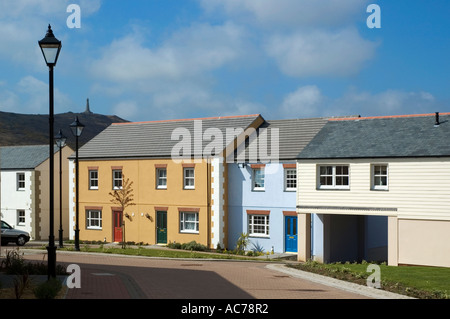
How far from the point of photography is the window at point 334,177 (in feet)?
101

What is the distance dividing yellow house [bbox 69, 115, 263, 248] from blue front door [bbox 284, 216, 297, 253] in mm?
4060

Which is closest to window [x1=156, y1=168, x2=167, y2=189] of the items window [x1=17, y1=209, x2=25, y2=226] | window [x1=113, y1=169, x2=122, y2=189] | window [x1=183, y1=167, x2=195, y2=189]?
window [x1=183, y1=167, x2=195, y2=189]

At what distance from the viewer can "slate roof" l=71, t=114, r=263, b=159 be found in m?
39.1

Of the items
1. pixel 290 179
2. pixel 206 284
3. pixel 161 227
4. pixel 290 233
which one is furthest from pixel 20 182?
pixel 206 284

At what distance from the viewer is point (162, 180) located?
39062 millimetres

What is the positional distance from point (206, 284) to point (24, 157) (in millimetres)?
A: 32656

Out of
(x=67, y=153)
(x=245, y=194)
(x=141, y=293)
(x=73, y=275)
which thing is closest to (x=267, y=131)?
(x=245, y=194)

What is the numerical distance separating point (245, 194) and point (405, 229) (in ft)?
36.4

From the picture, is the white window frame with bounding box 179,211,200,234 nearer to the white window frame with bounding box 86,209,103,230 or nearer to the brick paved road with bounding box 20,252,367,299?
the white window frame with bounding box 86,209,103,230

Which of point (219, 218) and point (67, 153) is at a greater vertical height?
point (67, 153)

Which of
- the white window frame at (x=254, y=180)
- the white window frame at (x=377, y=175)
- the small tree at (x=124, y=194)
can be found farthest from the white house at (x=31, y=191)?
the white window frame at (x=377, y=175)

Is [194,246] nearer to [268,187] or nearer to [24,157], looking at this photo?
[268,187]

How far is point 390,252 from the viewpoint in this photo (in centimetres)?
2869
